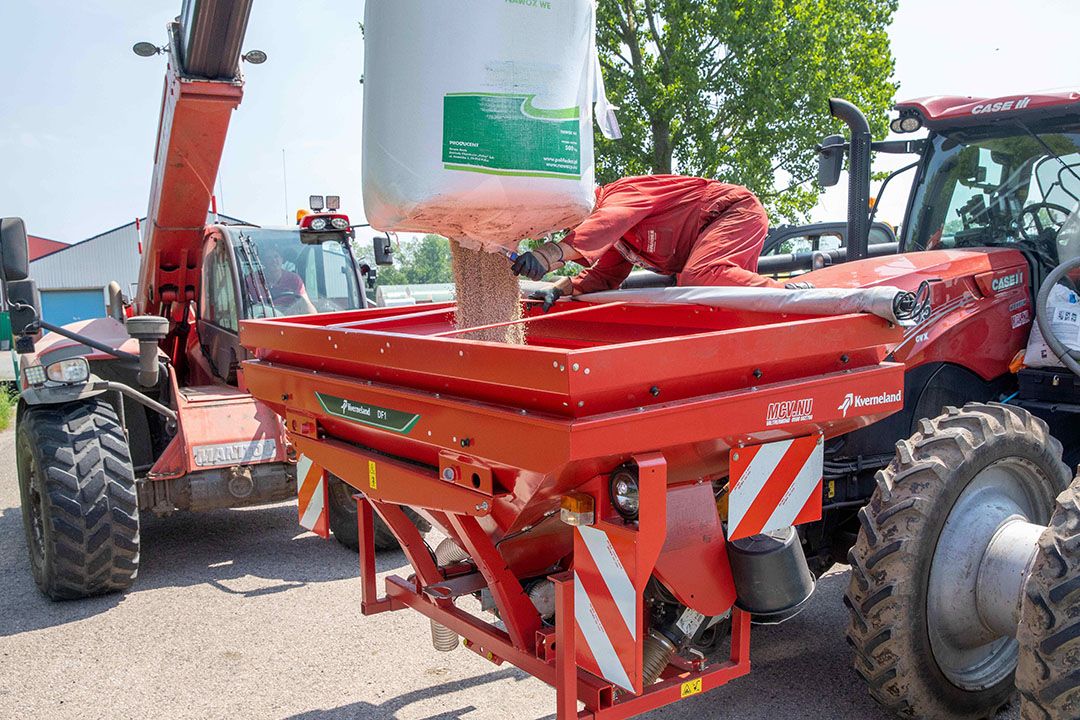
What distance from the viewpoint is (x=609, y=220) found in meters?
3.91

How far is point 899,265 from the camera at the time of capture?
4094mm

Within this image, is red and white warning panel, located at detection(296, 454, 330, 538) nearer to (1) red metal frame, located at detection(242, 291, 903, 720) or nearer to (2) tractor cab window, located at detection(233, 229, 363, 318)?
(1) red metal frame, located at detection(242, 291, 903, 720)

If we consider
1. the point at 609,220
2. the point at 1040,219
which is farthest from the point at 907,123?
the point at 609,220

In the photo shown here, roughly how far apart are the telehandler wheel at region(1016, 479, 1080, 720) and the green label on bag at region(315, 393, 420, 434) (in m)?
1.90

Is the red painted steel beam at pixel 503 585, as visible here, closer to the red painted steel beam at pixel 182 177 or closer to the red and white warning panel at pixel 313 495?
the red and white warning panel at pixel 313 495

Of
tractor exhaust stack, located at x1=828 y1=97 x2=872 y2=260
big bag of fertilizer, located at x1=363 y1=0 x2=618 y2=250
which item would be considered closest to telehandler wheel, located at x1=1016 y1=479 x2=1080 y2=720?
big bag of fertilizer, located at x1=363 y1=0 x2=618 y2=250

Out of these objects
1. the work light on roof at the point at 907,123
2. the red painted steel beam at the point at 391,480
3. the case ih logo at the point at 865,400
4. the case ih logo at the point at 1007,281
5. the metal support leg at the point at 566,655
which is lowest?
the metal support leg at the point at 566,655

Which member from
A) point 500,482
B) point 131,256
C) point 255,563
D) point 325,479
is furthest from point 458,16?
point 131,256

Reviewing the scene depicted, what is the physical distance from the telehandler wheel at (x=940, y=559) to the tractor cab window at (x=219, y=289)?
4626 mm

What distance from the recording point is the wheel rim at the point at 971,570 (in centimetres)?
314

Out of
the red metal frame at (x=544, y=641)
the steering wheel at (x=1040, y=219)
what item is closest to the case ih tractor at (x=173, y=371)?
the red metal frame at (x=544, y=641)

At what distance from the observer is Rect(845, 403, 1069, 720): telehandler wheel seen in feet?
10.0

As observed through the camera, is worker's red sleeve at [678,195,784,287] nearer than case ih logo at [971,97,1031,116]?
Yes

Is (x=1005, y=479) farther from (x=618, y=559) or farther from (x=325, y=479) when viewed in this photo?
(x=325, y=479)
